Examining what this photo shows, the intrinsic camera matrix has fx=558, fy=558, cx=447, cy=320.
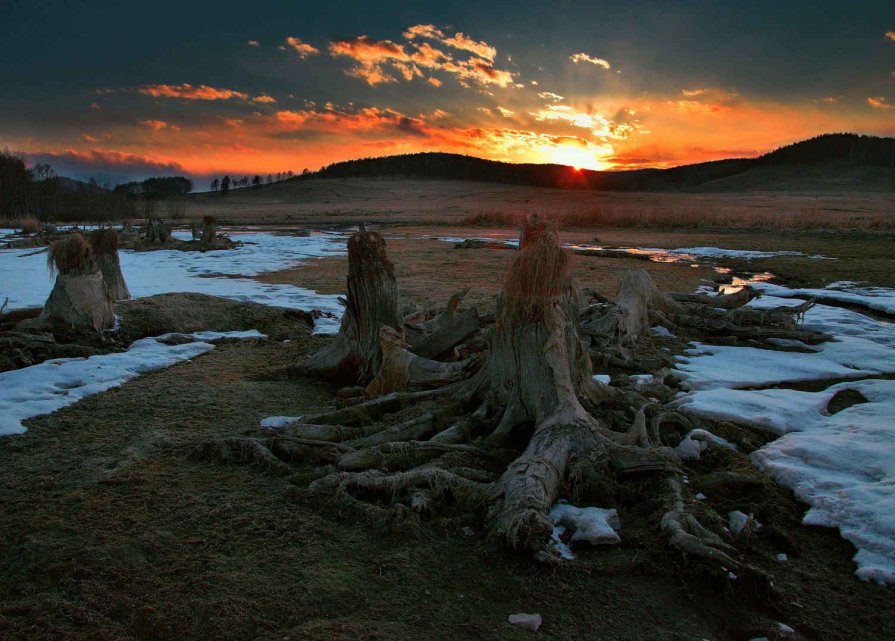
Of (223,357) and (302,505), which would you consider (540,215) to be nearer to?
(302,505)

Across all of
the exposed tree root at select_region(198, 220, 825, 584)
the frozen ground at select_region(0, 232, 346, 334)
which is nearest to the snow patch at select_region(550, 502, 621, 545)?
the exposed tree root at select_region(198, 220, 825, 584)

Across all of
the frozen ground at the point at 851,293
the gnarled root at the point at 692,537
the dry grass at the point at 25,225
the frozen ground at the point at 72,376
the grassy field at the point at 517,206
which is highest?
the grassy field at the point at 517,206

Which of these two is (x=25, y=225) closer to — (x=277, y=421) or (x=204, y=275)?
(x=204, y=275)

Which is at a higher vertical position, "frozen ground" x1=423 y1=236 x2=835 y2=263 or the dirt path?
"frozen ground" x1=423 y1=236 x2=835 y2=263

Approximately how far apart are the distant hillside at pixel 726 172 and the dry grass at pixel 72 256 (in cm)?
10975

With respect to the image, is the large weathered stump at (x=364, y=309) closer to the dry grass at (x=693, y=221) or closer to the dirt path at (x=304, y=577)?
the dirt path at (x=304, y=577)

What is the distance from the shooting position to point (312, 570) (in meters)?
3.01

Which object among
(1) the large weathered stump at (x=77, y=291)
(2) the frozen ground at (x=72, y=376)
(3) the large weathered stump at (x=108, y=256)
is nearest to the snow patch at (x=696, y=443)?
(2) the frozen ground at (x=72, y=376)

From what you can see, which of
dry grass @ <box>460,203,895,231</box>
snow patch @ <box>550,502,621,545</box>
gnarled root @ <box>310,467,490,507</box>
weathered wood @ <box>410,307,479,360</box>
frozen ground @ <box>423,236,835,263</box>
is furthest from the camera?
dry grass @ <box>460,203,895,231</box>

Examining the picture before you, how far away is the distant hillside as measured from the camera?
349ft

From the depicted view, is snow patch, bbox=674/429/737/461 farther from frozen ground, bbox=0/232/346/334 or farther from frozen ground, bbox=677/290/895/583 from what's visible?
frozen ground, bbox=0/232/346/334

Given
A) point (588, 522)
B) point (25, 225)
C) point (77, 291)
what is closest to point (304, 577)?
point (588, 522)

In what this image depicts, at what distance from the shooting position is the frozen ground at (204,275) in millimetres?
11281

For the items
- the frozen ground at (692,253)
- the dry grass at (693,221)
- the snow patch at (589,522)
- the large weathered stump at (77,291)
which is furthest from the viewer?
the dry grass at (693,221)
